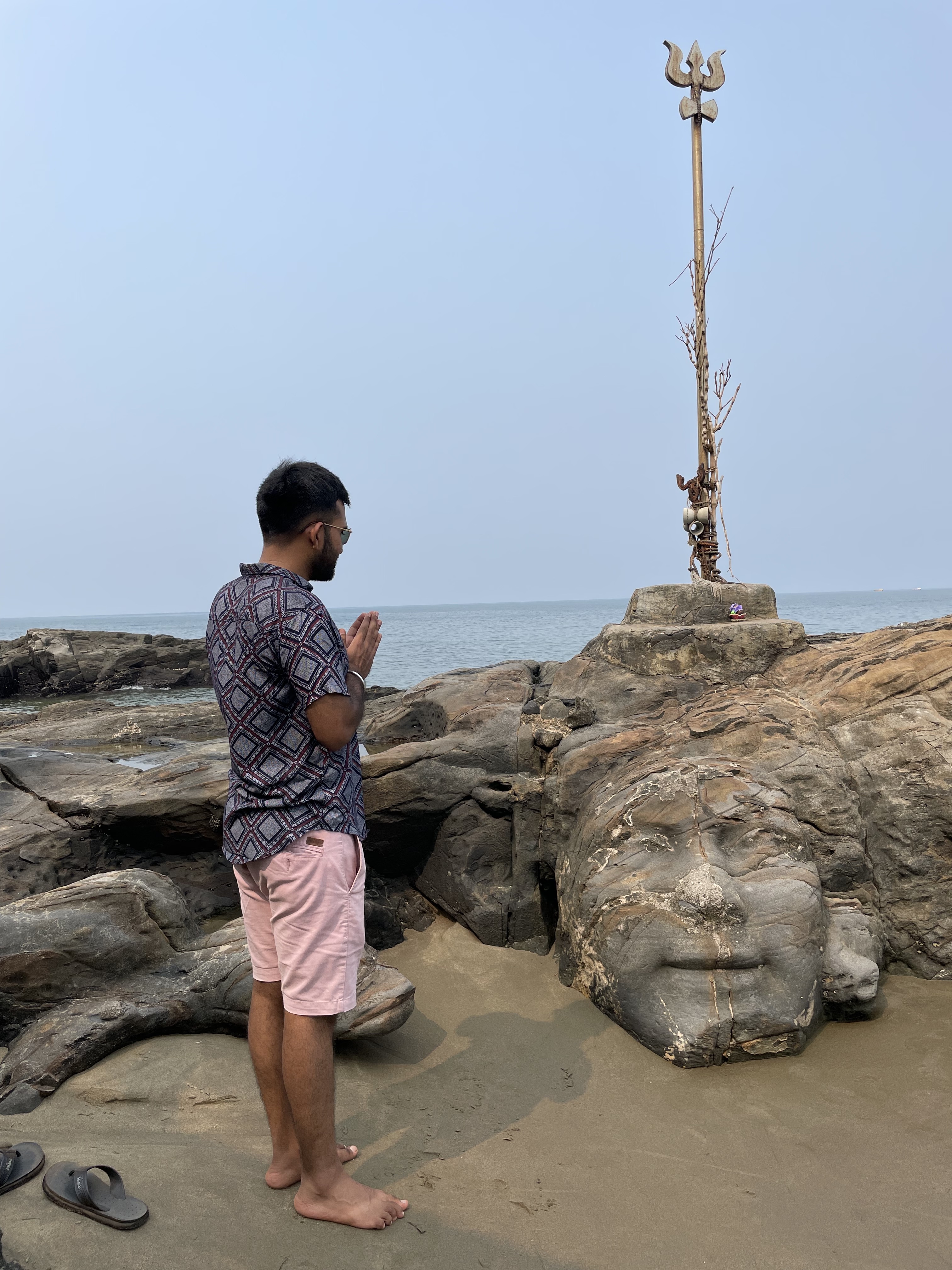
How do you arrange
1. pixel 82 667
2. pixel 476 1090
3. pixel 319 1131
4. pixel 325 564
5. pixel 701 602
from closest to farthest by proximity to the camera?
pixel 319 1131
pixel 325 564
pixel 476 1090
pixel 701 602
pixel 82 667

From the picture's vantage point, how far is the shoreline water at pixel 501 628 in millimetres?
36781

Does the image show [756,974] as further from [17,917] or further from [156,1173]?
[17,917]

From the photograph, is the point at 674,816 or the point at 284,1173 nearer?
the point at 284,1173

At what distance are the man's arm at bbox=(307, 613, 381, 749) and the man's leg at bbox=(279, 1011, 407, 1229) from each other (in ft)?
2.58

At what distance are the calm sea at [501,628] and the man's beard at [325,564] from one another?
6.17 meters

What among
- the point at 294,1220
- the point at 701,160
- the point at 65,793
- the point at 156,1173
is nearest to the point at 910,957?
the point at 294,1220

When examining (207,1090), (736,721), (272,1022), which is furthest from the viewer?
(736,721)

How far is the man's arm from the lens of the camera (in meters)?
2.39

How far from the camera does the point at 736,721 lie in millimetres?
4703

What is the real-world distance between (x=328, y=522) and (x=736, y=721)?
2892 millimetres

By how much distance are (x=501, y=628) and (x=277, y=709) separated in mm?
74206

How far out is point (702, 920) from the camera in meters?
3.54

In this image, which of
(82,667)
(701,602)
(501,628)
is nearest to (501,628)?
(501,628)

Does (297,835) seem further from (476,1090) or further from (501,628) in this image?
(501,628)
